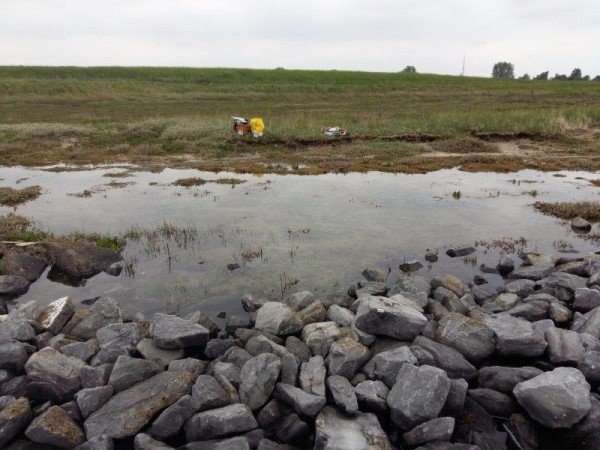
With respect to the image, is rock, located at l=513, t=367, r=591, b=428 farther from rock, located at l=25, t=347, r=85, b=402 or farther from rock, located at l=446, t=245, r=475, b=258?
rock, located at l=25, t=347, r=85, b=402

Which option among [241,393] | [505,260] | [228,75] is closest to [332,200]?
[505,260]

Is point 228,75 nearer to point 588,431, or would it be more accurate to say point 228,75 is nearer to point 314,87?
point 314,87

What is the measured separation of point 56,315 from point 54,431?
406cm

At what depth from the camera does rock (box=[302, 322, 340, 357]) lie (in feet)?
27.2

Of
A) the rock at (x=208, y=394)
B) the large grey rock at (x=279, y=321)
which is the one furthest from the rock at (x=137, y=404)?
the large grey rock at (x=279, y=321)

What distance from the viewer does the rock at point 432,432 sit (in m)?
6.21

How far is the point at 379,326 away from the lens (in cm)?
851

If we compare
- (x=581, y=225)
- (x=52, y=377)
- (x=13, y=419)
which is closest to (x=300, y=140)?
(x=581, y=225)

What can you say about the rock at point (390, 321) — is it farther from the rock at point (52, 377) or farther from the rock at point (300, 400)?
the rock at point (52, 377)

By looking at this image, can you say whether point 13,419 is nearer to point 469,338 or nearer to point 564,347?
point 469,338

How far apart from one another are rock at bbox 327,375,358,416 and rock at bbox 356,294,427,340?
1658 millimetres

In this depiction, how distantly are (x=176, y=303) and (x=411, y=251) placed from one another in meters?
7.54

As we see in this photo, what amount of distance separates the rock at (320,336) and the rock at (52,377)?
4.19m

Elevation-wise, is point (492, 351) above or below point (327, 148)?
below
